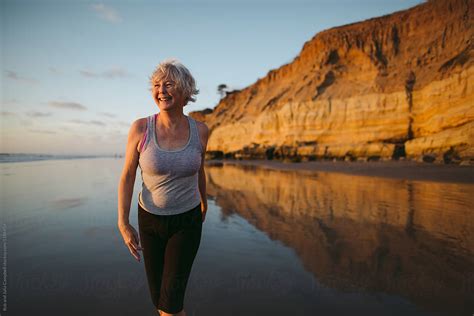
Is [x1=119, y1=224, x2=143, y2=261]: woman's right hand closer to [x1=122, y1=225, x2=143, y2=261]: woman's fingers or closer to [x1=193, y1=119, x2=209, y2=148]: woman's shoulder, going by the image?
[x1=122, y1=225, x2=143, y2=261]: woman's fingers

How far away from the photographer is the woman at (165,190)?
1.67 meters

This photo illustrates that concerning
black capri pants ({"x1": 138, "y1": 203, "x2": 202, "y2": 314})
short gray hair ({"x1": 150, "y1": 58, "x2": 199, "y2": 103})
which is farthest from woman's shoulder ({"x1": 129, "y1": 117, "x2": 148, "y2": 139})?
black capri pants ({"x1": 138, "y1": 203, "x2": 202, "y2": 314})

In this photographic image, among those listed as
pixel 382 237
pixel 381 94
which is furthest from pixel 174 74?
pixel 381 94

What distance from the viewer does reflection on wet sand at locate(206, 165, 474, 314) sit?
8.62 feet

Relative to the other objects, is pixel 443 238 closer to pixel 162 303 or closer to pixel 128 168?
pixel 162 303

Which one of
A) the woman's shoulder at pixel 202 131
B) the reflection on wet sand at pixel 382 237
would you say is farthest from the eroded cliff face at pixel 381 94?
the woman's shoulder at pixel 202 131

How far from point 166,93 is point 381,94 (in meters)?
23.9

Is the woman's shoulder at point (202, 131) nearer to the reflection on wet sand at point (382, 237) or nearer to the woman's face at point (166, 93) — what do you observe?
the woman's face at point (166, 93)

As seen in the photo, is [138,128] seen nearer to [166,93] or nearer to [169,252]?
[166,93]

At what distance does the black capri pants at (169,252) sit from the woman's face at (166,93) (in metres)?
0.74

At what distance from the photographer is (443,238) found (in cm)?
390

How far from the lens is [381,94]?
21.4 metres

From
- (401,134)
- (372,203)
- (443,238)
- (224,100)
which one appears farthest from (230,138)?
(443,238)

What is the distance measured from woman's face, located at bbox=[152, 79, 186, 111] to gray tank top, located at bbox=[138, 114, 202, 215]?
0.47 ft
